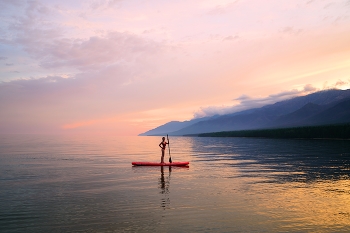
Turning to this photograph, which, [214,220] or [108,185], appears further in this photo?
[108,185]

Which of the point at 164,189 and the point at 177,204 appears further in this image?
the point at 164,189

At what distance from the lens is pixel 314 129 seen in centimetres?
11919

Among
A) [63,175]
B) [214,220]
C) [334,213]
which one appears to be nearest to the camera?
[214,220]

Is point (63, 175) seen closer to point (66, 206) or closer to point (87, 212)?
point (66, 206)

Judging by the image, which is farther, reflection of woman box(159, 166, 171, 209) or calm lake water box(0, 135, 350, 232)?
reflection of woman box(159, 166, 171, 209)

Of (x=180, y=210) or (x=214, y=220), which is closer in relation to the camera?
(x=214, y=220)

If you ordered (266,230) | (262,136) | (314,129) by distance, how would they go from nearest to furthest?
(266,230) < (314,129) < (262,136)

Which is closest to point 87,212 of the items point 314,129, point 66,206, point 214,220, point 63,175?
point 66,206

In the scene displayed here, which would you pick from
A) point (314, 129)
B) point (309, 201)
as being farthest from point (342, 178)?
point (314, 129)

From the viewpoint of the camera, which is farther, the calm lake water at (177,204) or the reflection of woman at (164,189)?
the reflection of woman at (164,189)

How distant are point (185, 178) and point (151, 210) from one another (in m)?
11.2

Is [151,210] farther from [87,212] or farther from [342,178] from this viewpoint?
[342,178]

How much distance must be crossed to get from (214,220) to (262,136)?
15962 centimetres

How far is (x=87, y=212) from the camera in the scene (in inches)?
603
